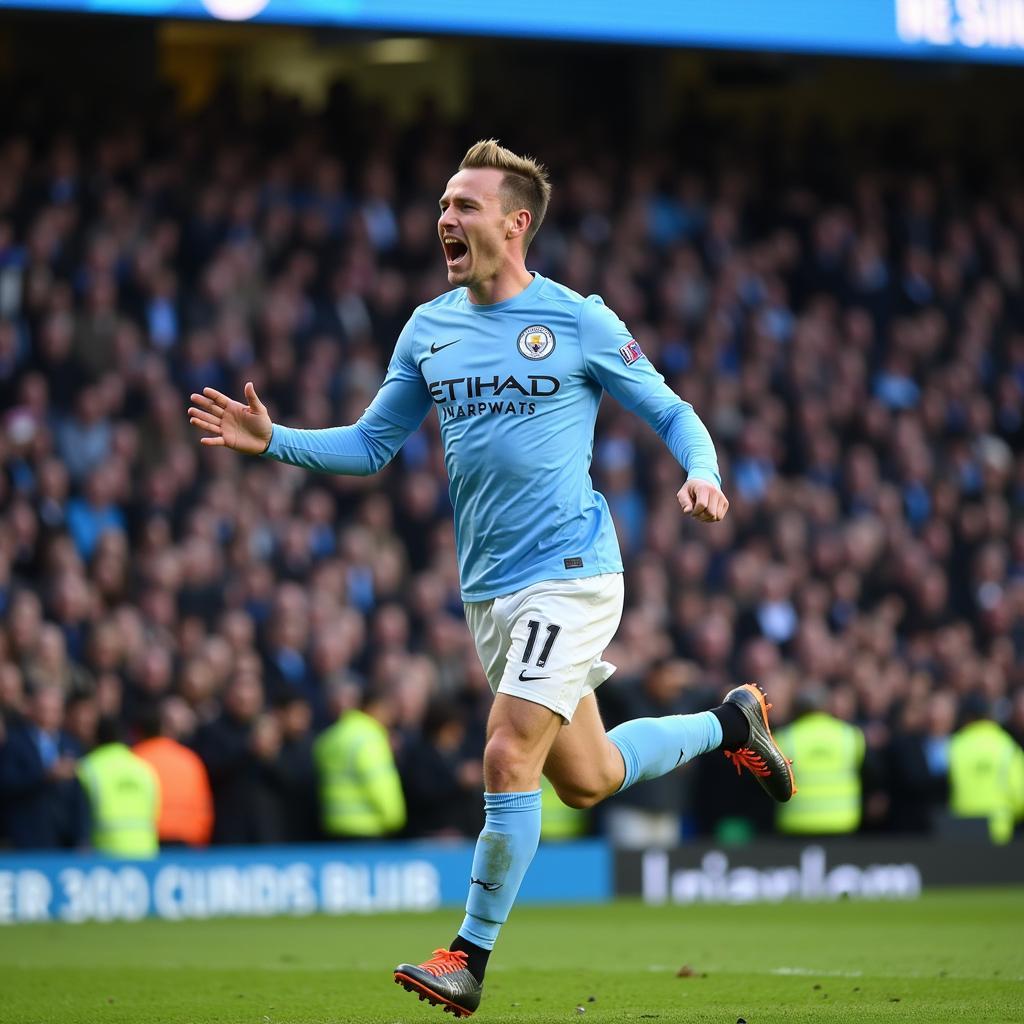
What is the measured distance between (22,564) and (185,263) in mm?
3848

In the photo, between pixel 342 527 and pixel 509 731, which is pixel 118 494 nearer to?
pixel 342 527

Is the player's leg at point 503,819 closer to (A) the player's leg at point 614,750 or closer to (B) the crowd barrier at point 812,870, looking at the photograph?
(A) the player's leg at point 614,750

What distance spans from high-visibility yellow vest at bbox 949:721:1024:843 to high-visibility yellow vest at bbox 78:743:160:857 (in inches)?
246

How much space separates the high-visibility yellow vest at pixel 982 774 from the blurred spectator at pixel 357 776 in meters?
4.54

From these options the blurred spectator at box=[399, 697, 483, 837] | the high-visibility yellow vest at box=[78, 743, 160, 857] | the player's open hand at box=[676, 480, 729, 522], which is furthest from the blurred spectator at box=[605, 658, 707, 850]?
the player's open hand at box=[676, 480, 729, 522]

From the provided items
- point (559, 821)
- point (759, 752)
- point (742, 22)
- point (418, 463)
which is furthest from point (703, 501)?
point (742, 22)

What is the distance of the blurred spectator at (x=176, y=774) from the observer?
1331cm

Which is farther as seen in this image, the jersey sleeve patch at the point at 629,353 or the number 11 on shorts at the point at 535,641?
the jersey sleeve patch at the point at 629,353

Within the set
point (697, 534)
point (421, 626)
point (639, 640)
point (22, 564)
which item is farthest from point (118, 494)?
point (697, 534)

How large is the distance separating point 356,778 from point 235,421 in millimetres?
7630

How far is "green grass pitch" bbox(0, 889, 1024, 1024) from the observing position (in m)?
6.83

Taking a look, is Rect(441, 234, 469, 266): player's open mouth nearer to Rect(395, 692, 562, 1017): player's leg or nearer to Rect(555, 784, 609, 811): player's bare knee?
Rect(395, 692, 562, 1017): player's leg

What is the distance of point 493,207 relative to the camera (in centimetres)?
654

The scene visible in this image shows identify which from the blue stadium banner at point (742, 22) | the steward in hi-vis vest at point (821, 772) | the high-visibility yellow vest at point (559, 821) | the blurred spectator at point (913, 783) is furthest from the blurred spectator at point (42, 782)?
the blurred spectator at point (913, 783)
